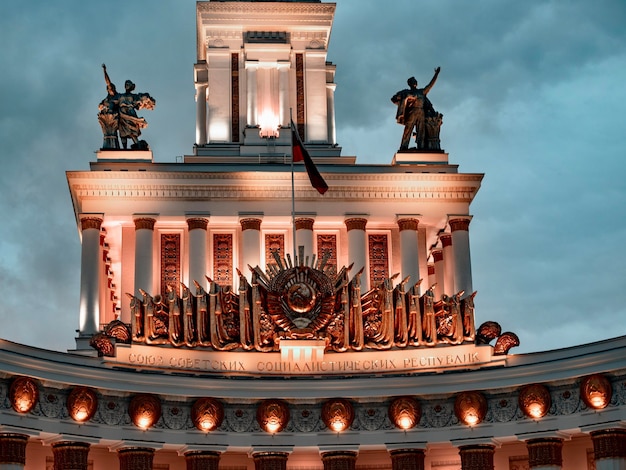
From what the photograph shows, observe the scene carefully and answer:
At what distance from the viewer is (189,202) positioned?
57531 mm

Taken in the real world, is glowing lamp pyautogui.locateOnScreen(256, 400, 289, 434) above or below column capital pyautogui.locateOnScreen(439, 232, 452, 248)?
below

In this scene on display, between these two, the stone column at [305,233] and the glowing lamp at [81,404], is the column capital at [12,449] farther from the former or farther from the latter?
the stone column at [305,233]

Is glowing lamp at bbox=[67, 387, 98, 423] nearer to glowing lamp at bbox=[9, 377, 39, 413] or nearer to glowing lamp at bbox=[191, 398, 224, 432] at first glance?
glowing lamp at bbox=[9, 377, 39, 413]

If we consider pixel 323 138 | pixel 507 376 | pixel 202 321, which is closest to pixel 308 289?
pixel 202 321

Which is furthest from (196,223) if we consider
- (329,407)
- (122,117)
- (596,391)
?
(596,391)

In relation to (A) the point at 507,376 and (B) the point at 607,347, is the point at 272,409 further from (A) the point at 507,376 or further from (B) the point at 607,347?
(B) the point at 607,347

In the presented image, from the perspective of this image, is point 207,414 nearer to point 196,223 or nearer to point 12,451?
point 12,451

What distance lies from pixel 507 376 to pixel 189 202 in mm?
19360

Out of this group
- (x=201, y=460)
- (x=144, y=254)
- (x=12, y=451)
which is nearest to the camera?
(x=12, y=451)

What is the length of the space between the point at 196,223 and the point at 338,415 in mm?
15256

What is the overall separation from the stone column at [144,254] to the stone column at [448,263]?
13.4 metres

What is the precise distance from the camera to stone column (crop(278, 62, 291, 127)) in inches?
2509

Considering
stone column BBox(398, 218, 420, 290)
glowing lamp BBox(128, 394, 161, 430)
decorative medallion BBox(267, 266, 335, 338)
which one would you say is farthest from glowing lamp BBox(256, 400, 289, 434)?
stone column BBox(398, 218, 420, 290)

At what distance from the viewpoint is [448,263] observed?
58.8 metres
